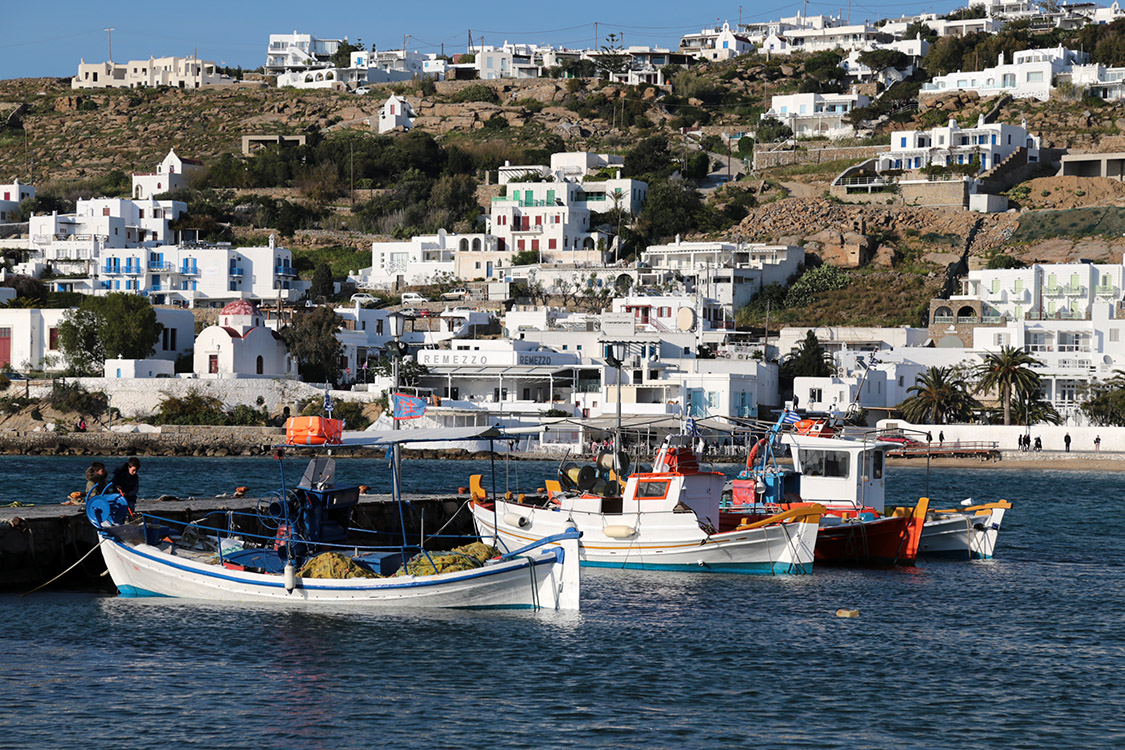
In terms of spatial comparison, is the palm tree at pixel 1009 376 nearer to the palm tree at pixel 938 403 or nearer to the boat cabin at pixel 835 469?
the palm tree at pixel 938 403

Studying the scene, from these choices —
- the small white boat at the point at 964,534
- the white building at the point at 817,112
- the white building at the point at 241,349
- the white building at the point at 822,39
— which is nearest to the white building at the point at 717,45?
the white building at the point at 822,39

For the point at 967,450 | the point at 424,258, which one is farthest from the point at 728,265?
the point at 967,450

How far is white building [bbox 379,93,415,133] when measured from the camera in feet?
417

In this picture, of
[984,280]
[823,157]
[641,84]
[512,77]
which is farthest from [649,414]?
[512,77]

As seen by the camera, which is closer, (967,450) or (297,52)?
(967,450)

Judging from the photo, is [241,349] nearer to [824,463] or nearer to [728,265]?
[728,265]

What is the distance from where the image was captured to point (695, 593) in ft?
84.1

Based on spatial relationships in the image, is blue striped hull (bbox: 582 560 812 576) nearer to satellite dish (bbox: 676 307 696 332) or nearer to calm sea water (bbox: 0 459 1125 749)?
calm sea water (bbox: 0 459 1125 749)

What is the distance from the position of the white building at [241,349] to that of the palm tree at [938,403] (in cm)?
3070

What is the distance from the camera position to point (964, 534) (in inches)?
1275

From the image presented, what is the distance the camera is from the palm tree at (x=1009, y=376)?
64.7m

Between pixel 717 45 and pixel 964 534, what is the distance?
416 ft

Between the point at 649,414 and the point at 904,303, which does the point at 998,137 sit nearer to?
the point at 904,303

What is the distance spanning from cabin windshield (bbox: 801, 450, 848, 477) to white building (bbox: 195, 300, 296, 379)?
4237cm
